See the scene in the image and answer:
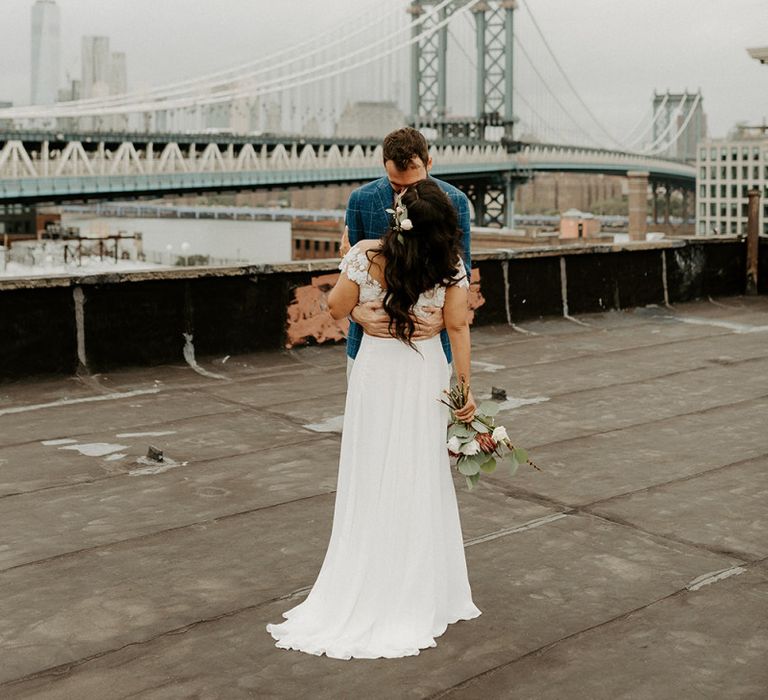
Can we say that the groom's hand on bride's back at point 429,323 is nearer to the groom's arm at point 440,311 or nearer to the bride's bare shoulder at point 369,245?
the groom's arm at point 440,311

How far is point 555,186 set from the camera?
172 m

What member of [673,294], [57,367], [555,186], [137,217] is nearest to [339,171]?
[673,294]

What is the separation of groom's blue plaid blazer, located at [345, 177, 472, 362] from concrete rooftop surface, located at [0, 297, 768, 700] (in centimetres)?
100

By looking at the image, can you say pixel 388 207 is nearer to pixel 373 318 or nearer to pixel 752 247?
pixel 373 318


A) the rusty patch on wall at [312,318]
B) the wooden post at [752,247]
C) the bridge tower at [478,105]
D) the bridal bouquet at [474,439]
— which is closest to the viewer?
the bridal bouquet at [474,439]

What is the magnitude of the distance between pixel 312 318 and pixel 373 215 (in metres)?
6.22

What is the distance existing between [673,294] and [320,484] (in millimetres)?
8717

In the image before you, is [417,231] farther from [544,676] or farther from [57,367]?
[57,367]

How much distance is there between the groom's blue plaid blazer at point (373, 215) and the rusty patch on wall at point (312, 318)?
601cm

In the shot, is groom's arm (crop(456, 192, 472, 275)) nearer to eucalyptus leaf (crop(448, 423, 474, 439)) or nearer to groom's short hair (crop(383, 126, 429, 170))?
groom's short hair (crop(383, 126, 429, 170))

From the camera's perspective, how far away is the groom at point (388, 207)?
3.71 m

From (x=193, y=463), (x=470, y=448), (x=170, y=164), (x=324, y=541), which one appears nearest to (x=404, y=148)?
(x=470, y=448)

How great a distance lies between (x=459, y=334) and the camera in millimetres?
3795

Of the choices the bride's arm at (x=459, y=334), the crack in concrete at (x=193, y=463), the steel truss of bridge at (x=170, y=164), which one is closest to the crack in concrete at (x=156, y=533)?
the crack in concrete at (x=193, y=463)
